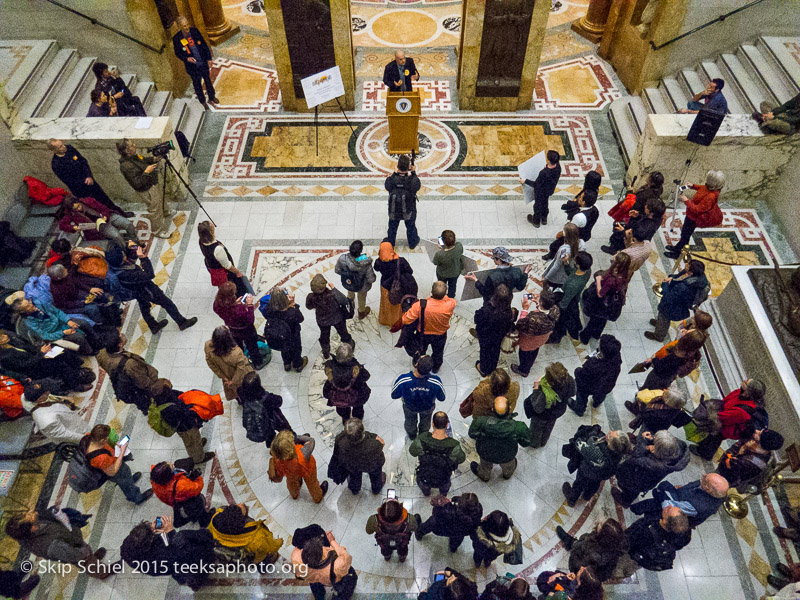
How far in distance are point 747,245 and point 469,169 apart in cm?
458

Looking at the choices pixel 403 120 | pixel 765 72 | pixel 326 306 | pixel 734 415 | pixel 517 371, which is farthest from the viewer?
pixel 765 72

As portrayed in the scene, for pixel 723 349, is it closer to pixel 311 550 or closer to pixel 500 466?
pixel 500 466

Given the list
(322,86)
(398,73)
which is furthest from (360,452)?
(398,73)

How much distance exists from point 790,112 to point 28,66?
12205 mm

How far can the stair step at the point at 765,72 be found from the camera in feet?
30.5

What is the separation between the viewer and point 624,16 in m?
11.5

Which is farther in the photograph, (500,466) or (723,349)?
(723,349)

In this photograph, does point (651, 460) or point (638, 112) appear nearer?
point (651, 460)

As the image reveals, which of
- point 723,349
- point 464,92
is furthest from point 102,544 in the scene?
point 464,92

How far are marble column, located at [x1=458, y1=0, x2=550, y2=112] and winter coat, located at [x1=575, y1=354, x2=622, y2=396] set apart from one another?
6.81 metres

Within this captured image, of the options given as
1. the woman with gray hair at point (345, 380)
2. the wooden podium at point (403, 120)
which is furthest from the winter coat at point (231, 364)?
the wooden podium at point (403, 120)

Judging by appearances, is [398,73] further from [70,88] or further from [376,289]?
[70,88]

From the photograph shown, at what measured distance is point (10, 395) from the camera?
614 cm

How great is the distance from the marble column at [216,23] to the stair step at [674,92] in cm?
953
